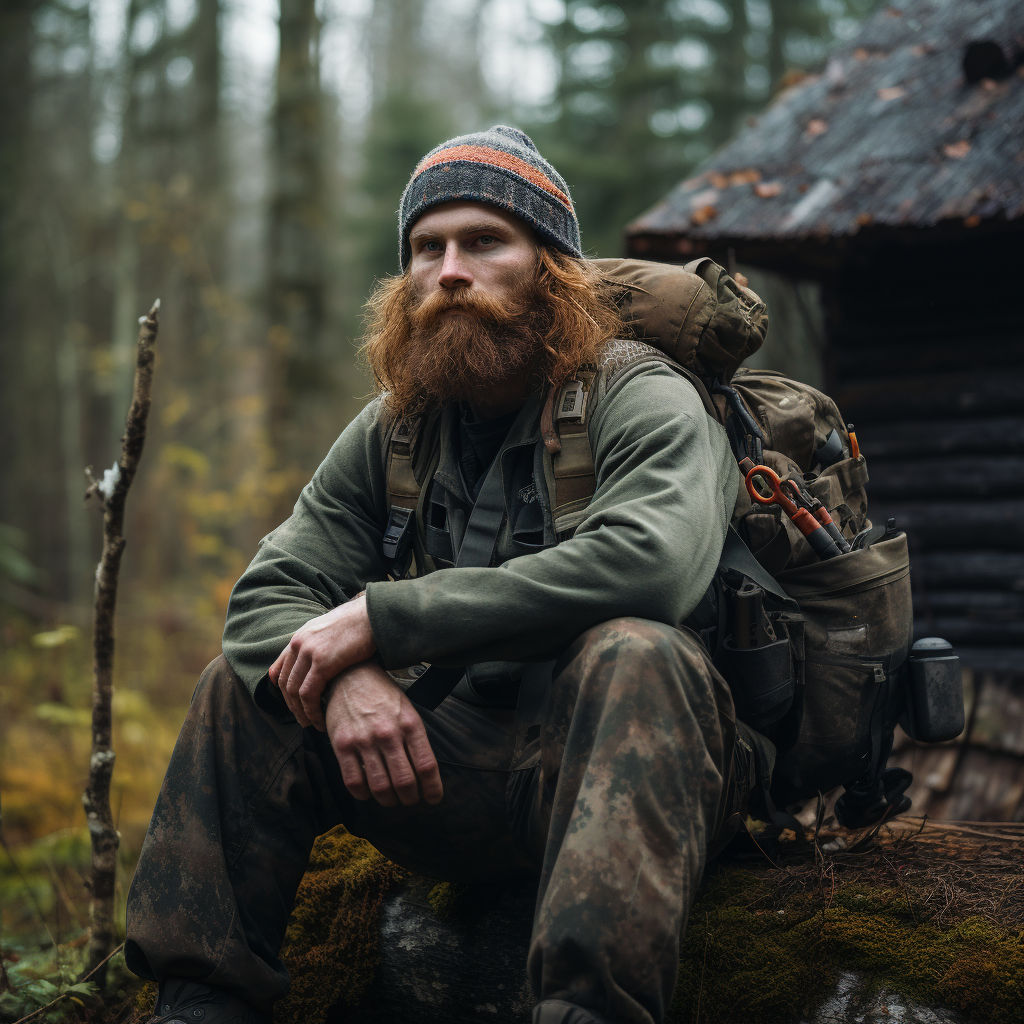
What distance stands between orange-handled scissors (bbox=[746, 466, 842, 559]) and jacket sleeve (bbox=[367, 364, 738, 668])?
32 centimetres

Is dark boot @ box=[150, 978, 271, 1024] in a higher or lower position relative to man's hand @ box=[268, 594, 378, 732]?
lower

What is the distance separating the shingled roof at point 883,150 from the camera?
476 cm

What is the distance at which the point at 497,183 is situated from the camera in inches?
107

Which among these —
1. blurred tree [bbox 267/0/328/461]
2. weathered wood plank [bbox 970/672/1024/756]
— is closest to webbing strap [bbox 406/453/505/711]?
weathered wood plank [bbox 970/672/1024/756]

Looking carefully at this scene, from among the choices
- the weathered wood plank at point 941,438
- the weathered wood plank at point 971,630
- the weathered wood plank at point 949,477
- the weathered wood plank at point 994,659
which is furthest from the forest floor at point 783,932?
the weathered wood plank at point 941,438

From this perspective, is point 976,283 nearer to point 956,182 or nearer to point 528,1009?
point 956,182

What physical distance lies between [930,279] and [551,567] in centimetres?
455

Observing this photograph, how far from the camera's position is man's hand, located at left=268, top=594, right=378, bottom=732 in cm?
207

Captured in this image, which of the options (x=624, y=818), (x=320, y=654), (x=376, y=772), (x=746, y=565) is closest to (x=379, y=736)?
(x=376, y=772)

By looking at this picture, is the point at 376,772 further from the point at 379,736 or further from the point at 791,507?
the point at 791,507

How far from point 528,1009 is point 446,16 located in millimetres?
22513

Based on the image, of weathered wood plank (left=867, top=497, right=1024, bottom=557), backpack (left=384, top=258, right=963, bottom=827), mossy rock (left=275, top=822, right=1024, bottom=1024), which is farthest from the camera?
weathered wood plank (left=867, top=497, right=1024, bottom=557)

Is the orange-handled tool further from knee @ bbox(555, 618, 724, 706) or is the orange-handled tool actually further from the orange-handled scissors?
knee @ bbox(555, 618, 724, 706)

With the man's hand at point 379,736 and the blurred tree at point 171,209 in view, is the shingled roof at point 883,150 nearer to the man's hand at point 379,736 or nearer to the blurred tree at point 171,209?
the man's hand at point 379,736
